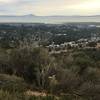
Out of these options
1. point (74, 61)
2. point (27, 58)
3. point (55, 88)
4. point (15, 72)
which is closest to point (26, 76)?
point (15, 72)

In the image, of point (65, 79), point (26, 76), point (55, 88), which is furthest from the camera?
point (26, 76)

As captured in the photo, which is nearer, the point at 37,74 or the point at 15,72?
the point at 37,74

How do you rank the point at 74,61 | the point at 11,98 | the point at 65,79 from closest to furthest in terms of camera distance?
the point at 11,98 < the point at 65,79 < the point at 74,61

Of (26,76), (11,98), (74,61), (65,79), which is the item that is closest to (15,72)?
(26,76)

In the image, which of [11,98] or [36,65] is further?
[36,65]

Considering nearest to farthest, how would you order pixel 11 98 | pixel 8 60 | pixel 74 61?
1. pixel 11 98
2. pixel 8 60
3. pixel 74 61

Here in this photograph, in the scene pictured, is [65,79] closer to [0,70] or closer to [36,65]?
[36,65]

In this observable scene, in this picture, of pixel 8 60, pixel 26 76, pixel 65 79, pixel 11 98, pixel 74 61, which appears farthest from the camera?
pixel 74 61

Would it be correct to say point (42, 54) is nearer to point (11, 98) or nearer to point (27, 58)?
point (27, 58)

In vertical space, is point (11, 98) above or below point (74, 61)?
above
